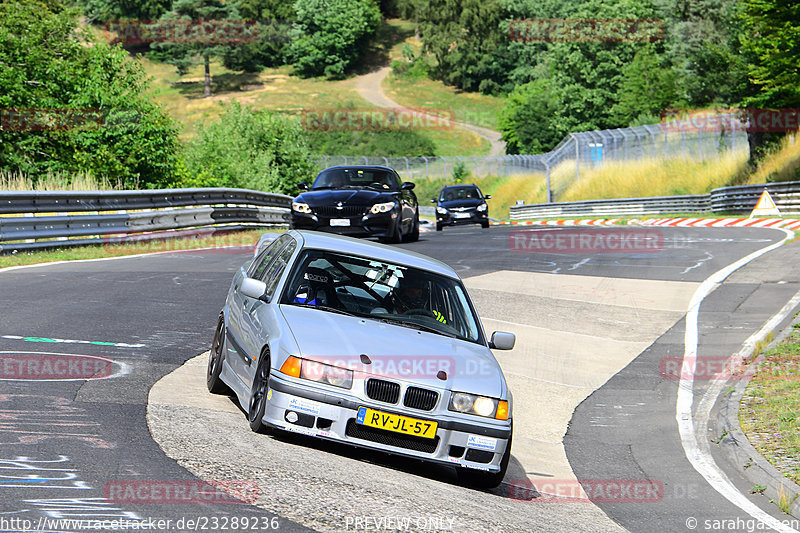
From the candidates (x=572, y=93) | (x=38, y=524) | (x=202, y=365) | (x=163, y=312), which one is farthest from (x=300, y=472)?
(x=572, y=93)

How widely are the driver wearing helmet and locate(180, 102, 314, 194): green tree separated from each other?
25390 mm

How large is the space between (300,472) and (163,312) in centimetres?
692

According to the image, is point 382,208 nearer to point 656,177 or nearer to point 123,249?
point 123,249

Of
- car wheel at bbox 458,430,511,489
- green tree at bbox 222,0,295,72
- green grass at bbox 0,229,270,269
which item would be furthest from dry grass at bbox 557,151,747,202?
green tree at bbox 222,0,295,72

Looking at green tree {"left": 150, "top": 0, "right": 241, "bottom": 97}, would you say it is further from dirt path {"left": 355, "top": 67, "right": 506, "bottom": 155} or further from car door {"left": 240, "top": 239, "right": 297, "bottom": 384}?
car door {"left": 240, "top": 239, "right": 297, "bottom": 384}

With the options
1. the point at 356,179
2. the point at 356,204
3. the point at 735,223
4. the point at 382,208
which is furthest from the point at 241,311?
the point at 735,223

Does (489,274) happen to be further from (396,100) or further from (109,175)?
(396,100)

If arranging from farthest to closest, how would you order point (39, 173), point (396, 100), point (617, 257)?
point (396, 100), point (39, 173), point (617, 257)

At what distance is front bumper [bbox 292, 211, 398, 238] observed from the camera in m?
19.4

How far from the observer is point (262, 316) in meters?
7.54

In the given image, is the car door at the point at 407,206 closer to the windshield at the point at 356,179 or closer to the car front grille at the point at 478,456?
the windshield at the point at 356,179

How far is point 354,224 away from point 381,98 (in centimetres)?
11066

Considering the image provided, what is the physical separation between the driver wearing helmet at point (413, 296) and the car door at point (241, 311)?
1.16m

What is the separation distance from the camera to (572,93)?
88.6 meters
